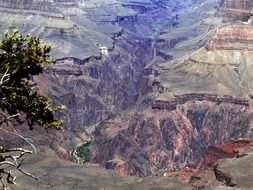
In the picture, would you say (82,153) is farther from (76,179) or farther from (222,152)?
(76,179)

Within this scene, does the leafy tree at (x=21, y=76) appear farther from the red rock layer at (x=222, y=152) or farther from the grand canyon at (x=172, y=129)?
→ the red rock layer at (x=222, y=152)

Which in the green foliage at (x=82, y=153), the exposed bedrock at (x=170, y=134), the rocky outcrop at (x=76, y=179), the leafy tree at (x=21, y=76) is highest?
the leafy tree at (x=21, y=76)

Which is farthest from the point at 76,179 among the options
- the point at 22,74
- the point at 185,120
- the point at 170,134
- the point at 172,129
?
the point at 185,120

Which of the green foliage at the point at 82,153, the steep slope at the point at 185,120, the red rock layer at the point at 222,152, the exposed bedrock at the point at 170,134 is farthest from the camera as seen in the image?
the steep slope at the point at 185,120

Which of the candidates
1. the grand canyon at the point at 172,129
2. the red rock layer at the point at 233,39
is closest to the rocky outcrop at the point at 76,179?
the grand canyon at the point at 172,129

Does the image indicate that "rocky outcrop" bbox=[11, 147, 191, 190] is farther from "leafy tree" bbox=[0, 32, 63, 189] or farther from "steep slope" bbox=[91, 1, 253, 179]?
"leafy tree" bbox=[0, 32, 63, 189]

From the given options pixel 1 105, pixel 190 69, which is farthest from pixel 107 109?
pixel 1 105

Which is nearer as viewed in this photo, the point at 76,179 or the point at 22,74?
the point at 22,74

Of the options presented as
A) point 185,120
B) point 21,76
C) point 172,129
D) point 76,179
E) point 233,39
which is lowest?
point 172,129

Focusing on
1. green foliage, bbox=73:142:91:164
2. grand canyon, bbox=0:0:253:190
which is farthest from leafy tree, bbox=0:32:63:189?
green foliage, bbox=73:142:91:164
